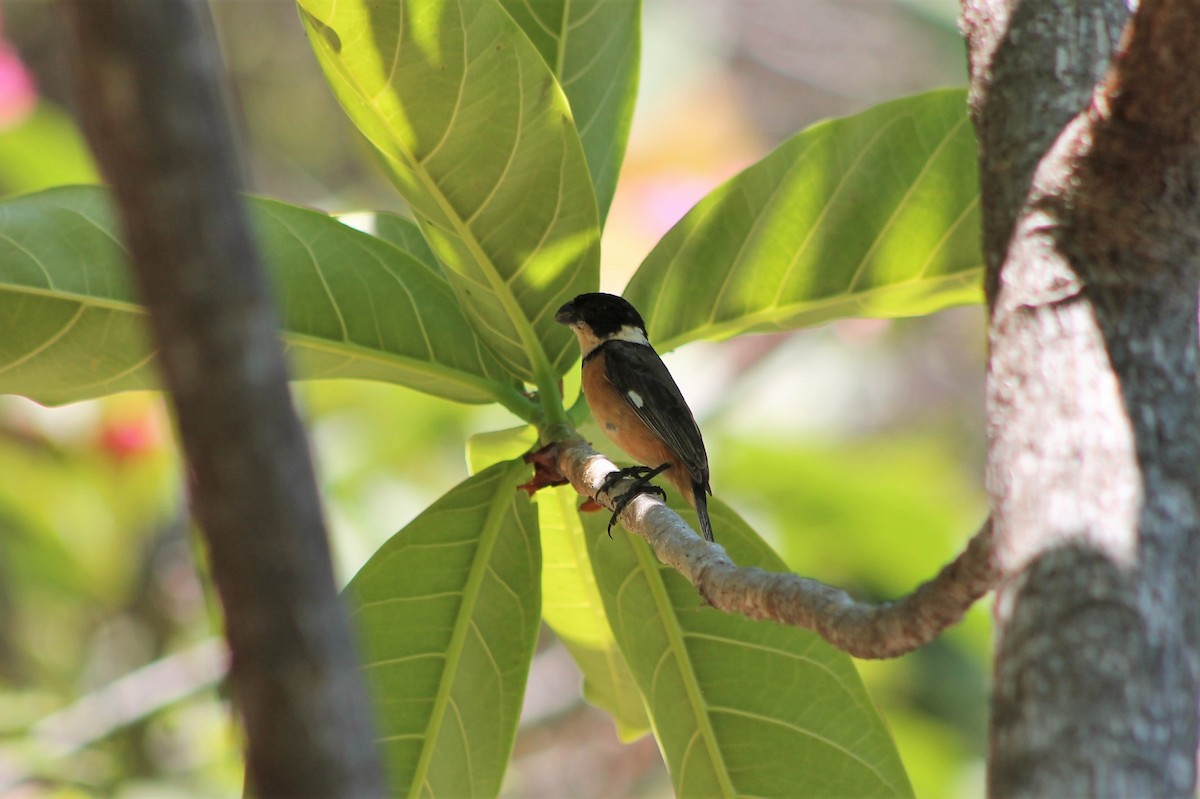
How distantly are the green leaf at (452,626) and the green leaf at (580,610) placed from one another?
0.15 metres

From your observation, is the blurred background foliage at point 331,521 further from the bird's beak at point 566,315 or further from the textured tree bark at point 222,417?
the textured tree bark at point 222,417

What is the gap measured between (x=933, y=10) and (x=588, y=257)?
273 inches

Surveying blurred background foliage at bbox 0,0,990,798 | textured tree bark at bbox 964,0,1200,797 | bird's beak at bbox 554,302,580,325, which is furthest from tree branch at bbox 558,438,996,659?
blurred background foliage at bbox 0,0,990,798

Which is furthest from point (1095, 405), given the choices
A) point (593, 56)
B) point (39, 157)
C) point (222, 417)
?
point (39, 157)

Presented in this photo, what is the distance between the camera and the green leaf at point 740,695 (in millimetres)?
2135

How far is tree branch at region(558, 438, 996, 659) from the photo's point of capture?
1.03 meters

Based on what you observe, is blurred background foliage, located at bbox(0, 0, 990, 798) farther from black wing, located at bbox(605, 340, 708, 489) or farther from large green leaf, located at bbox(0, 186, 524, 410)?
large green leaf, located at bbox(0, 186, 524, 410)

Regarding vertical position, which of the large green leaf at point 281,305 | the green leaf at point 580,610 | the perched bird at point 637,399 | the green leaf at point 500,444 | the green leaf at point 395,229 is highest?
the perched bird at point 637,399

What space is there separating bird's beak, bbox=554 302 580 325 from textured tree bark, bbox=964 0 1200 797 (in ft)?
3.22

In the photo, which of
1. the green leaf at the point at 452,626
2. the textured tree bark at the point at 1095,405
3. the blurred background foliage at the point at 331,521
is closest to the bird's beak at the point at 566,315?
the green leaf at the point at 452,626

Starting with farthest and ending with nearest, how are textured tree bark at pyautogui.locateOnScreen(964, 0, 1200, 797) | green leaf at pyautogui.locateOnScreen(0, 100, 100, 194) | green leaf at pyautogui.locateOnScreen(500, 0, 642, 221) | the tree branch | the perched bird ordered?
green leaf at pyautogui.locateOnScreen(0, 100, 100, 194)
the perched bird
green leaf at pyautogui.locateOnScreen(500, 0, 642, 221)
the tree branch
textured tree bark at pyautogui.locateOnScreen(964, 0, 1200, 797)

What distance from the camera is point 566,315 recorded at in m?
2.35

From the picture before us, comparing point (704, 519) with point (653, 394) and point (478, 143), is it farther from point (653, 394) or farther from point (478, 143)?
point (653, 394)

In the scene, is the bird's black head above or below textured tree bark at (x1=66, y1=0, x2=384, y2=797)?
above
